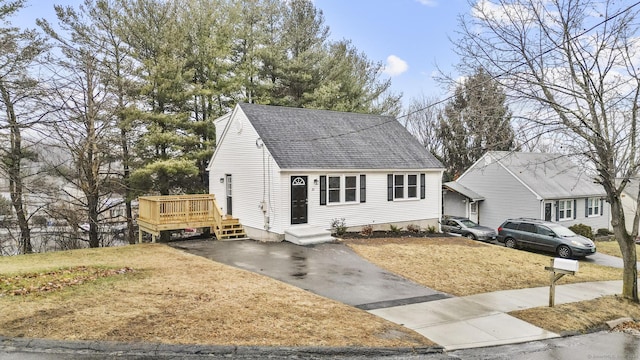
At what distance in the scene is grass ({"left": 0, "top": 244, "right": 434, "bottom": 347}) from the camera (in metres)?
6.11

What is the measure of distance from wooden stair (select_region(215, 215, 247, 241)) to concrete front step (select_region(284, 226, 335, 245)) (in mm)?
2758

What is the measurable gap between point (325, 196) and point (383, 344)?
11.6m

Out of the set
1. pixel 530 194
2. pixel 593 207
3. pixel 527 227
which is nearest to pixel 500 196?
pixel 530 194

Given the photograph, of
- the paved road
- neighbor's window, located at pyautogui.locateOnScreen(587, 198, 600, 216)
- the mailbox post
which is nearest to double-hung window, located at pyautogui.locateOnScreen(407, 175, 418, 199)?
the mailbox post

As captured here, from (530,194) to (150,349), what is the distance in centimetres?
2734

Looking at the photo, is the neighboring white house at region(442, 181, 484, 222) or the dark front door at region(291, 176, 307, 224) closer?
the dark front door at region(291, 176, 307, 224)

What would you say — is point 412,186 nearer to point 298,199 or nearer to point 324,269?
point 298,199

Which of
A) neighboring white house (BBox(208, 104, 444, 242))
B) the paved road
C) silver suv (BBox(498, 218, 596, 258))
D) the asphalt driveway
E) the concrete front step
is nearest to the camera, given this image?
the paved road

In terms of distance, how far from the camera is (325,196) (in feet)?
57.8

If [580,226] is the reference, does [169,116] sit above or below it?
above

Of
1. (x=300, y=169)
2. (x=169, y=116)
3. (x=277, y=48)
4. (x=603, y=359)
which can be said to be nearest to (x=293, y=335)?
(x=603, y=359)

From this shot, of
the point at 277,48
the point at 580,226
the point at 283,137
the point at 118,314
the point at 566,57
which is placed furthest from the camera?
the point at 277,48

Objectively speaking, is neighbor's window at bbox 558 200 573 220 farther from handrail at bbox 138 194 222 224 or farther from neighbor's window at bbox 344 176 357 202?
handrail at bbox 138 194 222 224

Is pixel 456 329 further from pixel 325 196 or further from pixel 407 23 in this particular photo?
pixel 407 23
